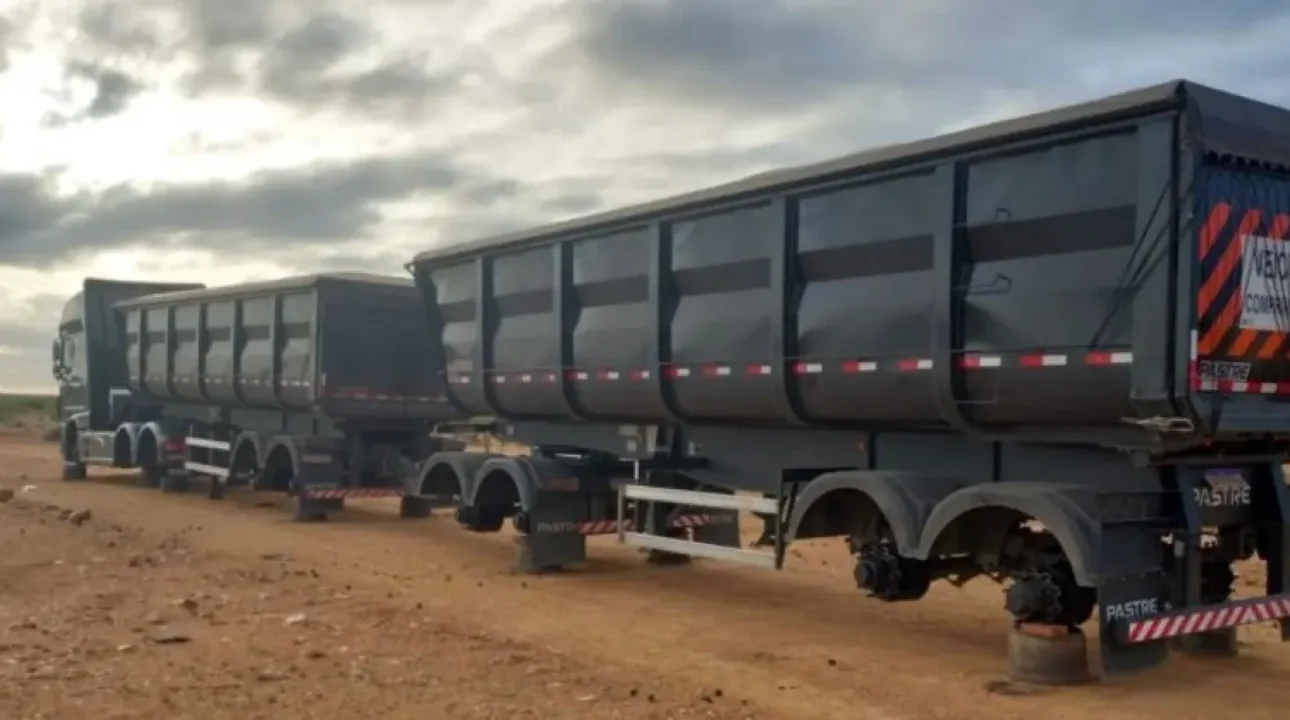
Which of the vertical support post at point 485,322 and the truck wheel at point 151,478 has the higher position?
the vertical support post at point 485,322

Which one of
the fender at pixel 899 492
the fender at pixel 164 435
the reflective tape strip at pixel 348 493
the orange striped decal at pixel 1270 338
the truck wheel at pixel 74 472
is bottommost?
the truck wheel at pixel 74 472

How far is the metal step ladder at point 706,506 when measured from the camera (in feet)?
28.8

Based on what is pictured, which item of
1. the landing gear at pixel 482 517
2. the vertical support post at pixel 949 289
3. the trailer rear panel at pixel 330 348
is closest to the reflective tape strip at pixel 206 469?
the trailer rear panel at pixel 330 348

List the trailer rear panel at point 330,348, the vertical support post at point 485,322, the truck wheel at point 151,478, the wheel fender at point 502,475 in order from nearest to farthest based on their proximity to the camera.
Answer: the wheel fender at point 502,475
the vertical support post at point 485,322
the trailer rear panel at point 330,348
the truck wheel at point 151,478

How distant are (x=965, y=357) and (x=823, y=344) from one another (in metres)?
1.20

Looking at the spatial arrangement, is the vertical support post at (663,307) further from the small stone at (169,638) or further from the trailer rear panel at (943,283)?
the small stone at (169,638)

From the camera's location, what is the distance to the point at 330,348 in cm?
1583

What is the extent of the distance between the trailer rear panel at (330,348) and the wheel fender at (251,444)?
465mm

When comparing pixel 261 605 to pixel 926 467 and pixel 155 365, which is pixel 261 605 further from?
pixel 155 365

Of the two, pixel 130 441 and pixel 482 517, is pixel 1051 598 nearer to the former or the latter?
pixel 482 517

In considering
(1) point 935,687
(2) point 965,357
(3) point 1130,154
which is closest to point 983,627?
(1) point 935,687

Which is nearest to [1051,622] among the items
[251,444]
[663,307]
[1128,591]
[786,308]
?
[1128,591]

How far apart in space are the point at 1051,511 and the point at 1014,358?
3.05 ft

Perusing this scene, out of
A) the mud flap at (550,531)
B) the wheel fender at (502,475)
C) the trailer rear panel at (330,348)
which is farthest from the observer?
the trailer rear panel at (330,348)
